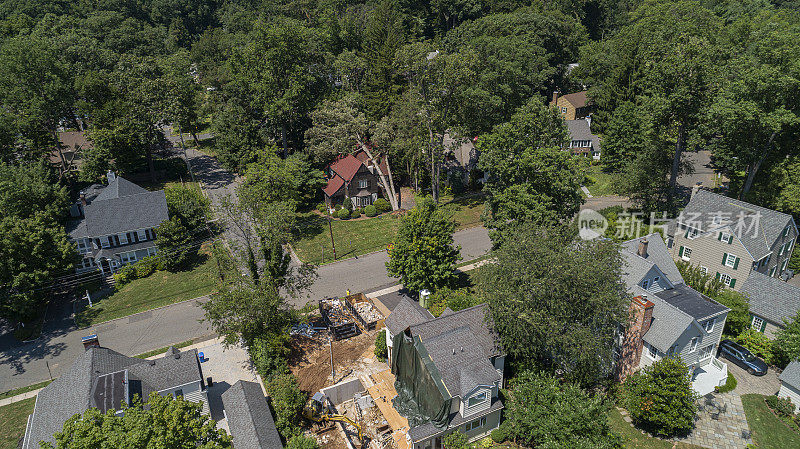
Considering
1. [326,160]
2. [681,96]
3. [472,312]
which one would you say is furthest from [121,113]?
[681,96]

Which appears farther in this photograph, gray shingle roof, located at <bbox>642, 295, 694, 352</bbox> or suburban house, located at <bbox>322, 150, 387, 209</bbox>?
suburban house, located at <bbox>322, 150, 387, 209</bbox>

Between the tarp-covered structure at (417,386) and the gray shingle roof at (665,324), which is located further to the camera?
the gray shingle roof at (665,324)

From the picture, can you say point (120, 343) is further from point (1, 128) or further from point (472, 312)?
point (1, 128)

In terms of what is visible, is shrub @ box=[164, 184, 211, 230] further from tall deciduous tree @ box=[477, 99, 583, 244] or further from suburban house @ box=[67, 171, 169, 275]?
tall deciduous tree @ box=[477, 99, 583, 244]

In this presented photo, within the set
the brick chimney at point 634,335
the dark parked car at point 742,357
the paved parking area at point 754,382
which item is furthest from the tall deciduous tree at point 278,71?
the paved parking area at point 754,382

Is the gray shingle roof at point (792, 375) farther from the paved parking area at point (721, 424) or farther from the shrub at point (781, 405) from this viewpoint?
the paved parking area at point (721, 424)

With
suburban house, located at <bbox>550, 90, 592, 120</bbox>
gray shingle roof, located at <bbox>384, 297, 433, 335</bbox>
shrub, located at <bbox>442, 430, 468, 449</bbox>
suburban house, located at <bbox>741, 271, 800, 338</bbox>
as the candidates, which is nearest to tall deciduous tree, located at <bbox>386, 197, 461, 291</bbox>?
gray shingle roof, located at <bbox>384, 297, 433, 335</bbox>

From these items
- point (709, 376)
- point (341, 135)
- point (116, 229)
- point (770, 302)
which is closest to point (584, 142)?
point (341, 135)
